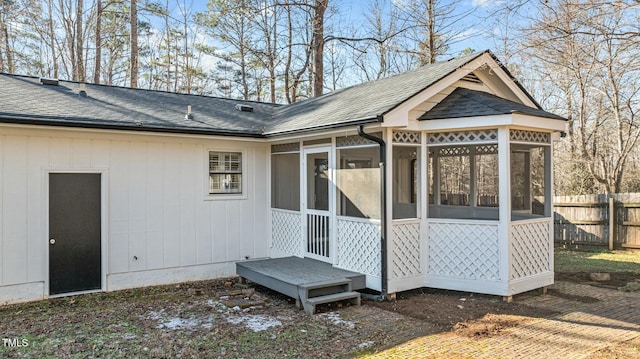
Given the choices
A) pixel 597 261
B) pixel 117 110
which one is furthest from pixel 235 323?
pixel 597 261

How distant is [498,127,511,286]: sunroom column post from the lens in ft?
20.0

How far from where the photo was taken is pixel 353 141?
6781 millimetres

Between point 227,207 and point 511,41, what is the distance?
Answer: 5.58 metres

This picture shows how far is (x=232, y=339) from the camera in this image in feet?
15.7

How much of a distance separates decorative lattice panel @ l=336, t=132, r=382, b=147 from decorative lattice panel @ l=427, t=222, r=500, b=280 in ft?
5.36

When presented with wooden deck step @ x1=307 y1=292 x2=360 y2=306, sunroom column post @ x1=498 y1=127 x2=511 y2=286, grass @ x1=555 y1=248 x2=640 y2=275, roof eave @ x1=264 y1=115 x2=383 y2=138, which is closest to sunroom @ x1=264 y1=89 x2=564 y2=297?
sunroom column post @ x1=498 y1=127 x2=511 y2=286

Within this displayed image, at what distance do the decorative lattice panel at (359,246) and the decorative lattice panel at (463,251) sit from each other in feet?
3.04

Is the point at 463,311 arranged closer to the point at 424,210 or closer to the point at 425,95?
the point at 424,210

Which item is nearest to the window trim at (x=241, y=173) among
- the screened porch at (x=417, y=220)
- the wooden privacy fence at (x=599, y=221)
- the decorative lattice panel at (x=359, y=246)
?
the screened porch at (x=417, y=220)

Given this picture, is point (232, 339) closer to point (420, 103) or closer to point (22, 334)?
point (22, 334)

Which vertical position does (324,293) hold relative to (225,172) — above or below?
below

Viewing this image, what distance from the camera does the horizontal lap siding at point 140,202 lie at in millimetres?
6238

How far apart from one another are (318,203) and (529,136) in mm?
3533

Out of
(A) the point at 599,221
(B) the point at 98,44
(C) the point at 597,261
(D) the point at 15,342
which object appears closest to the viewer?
(D) the point at 15,342
